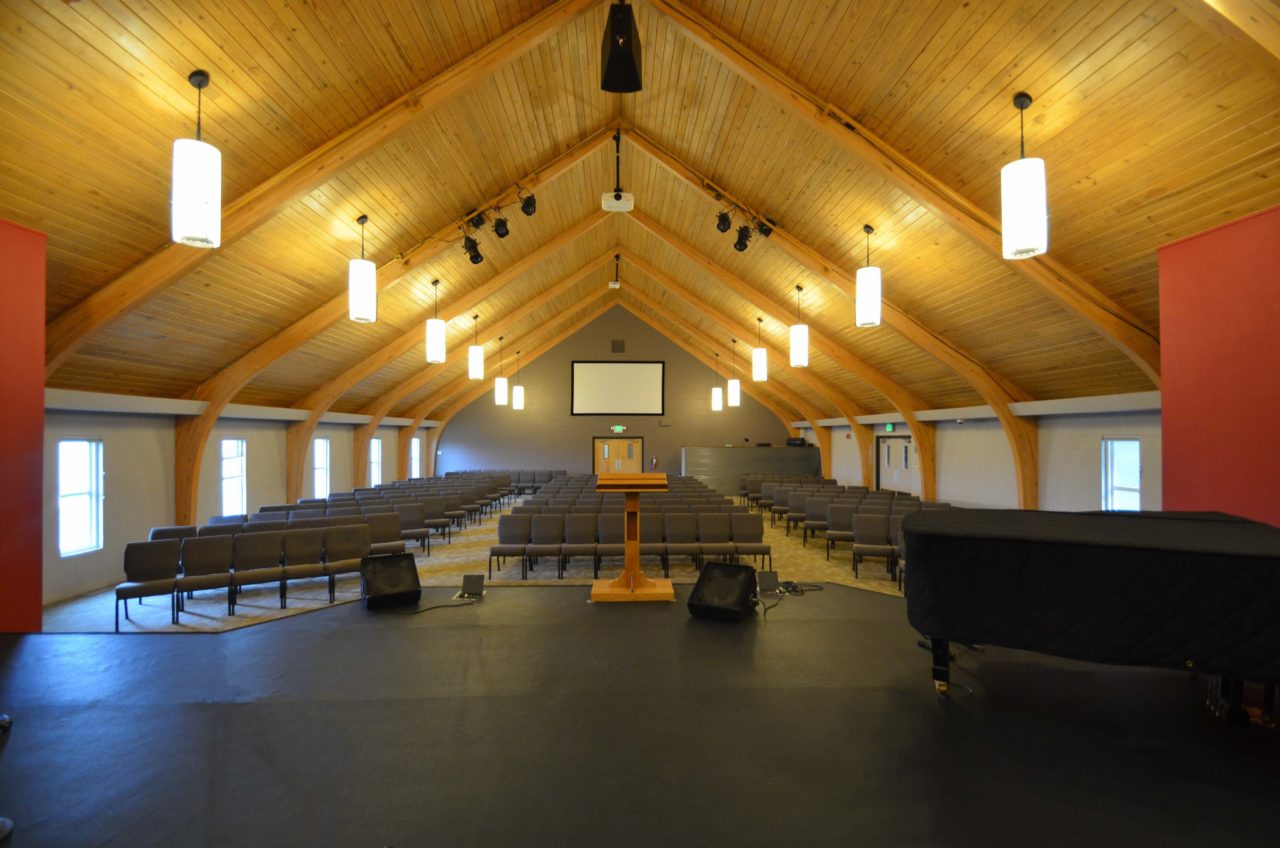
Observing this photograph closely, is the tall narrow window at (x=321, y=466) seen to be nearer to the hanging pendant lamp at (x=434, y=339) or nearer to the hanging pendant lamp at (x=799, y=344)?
the hanging pendant lamp at (x=434, y=339)

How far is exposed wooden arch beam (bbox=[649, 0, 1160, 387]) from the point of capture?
20.4 feet

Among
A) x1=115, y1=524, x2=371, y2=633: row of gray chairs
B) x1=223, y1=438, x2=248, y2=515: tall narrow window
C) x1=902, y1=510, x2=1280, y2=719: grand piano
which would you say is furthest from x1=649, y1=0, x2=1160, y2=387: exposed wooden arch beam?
x1=223, y1=438, x2=248, y2=515: tall narrow window

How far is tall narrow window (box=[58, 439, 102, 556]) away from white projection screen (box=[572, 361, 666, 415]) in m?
14.1

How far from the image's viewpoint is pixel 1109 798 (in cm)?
237

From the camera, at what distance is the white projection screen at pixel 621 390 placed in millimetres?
20531

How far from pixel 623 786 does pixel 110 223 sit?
22.4ft

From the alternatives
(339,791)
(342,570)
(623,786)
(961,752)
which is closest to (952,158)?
(961,752)

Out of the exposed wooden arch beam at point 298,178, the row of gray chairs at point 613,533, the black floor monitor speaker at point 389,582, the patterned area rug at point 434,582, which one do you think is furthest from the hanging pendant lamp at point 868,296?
the black floor monitor speaker at point 389,582

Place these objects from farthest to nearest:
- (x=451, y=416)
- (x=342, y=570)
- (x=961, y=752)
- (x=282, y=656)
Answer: (x=451, y=416)
(x=342, y=570)
(x=282, y=656)
(x=961, y=752)

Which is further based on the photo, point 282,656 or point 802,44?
point 802,44

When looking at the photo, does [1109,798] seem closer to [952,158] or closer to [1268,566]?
[1268,566]

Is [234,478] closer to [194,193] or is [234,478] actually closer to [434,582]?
[434,582]

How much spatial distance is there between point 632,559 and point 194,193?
4.41m

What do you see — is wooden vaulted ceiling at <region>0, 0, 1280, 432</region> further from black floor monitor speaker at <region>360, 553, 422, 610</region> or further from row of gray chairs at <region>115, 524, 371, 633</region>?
black floor monitor speaker at <region>360, 553, 422, 610</region>
